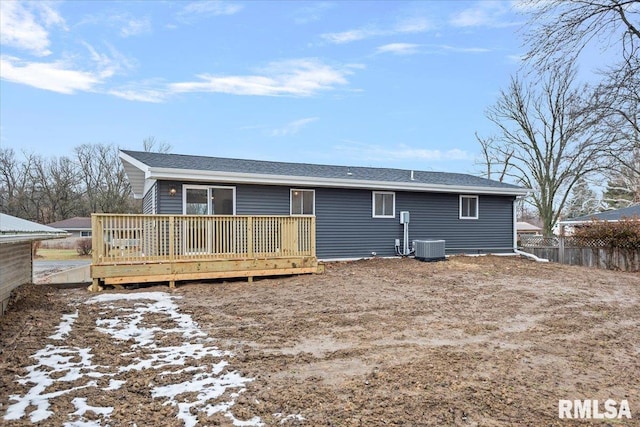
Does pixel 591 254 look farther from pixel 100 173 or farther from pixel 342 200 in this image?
pixel 100 173

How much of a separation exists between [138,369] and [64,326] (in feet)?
6.80

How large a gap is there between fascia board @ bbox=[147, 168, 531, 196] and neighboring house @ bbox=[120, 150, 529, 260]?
0.9 inches

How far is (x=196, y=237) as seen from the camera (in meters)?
8.16

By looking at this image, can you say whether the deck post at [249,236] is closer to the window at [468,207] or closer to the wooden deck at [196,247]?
the wooden deck at [196,247]

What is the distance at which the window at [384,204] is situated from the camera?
11.8 metres

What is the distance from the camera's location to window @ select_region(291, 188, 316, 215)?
35.4 ft

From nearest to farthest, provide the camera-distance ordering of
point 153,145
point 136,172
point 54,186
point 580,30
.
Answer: point 580,30, point 136,172, point 54,186, point 153,145

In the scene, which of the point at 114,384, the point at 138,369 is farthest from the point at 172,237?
the point at 114,384

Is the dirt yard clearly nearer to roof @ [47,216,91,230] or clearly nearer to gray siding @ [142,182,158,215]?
gray siding @ [142,182,158,215]

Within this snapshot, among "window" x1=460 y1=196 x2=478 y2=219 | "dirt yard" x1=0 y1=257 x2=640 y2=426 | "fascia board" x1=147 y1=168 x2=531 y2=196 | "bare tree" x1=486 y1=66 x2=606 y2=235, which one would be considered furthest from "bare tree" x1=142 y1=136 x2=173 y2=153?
"dirt yard" x1=0 y1=257 x2=640 y2=426

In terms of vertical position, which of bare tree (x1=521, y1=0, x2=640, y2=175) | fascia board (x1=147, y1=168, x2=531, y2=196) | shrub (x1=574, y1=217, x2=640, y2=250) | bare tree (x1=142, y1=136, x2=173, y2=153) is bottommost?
shrub (x1=574, y1=217, x2=640, y2=250)

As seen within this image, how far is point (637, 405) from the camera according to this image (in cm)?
283

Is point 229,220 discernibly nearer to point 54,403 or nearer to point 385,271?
point 385,271

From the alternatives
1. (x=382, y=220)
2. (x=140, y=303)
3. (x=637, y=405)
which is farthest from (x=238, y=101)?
(x=637, y=405)
